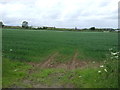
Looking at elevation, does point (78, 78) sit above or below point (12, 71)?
below

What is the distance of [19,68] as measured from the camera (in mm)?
16359

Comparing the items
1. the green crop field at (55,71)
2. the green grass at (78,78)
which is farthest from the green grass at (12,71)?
the green grass at (78,78)

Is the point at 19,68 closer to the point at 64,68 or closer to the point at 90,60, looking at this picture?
the point at 64,68

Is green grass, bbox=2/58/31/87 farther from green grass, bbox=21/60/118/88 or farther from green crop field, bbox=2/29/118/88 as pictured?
green grass, bbox=21/60/118/88

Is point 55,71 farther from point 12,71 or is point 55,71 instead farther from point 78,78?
point 12,71

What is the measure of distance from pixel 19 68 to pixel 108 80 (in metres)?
6.64

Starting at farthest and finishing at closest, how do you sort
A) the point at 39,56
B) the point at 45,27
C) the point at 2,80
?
the point at 45,27
the point at 39,56
the point at 2,80

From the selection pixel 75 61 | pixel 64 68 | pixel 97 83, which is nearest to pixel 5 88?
pixel 97 83

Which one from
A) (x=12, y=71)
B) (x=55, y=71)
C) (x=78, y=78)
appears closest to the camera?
(x=78, y=78)

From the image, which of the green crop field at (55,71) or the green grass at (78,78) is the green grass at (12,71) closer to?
the green crop field at (55,71)

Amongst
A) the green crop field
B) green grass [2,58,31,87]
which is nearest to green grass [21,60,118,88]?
the green crop field

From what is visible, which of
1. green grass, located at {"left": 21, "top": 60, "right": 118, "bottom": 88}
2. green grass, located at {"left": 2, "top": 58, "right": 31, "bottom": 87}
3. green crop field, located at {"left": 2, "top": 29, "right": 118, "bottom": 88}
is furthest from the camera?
green grass, located at {"left": 2, "top": 58, "right": 31, "bottom": 87}

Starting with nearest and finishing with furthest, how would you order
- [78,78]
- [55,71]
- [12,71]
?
[78,78] < [12,71] < [55,71]

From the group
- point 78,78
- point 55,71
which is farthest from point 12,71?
point 78,78
